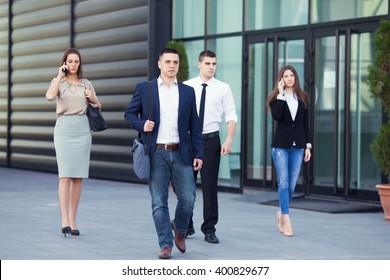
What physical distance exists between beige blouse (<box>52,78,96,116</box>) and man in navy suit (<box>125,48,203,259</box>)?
1.76 meters

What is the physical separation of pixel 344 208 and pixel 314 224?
166cm

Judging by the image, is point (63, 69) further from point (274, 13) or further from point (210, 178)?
point (274, 13)

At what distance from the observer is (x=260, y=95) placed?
657 inches

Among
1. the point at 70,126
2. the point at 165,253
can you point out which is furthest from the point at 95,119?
the point at 165,253

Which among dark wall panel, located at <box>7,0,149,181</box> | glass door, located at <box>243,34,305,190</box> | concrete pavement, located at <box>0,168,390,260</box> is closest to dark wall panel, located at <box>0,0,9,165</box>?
dark wall panel, located at <box>7,0,149,181</box>

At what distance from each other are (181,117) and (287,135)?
2.33 meters

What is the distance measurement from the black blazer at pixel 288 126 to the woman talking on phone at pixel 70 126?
74.5 inches

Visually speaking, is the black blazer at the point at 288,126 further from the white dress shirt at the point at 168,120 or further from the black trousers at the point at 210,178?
the white dress shirt at the point at 168,120

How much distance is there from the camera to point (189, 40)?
60.5 feet

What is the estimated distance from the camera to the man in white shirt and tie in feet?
34.6

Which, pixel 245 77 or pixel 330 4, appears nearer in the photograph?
pixel 330 4

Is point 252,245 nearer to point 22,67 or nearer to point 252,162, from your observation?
point 252,162

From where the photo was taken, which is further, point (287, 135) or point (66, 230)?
point (287, 135)
